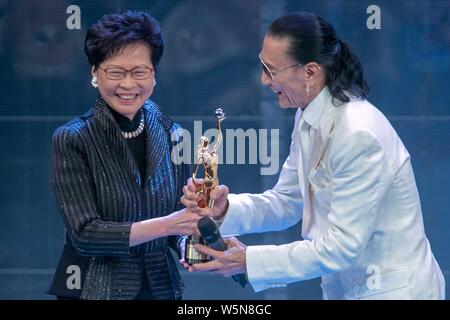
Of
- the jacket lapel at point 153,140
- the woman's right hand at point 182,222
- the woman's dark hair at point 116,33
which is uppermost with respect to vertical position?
the woman's dark hair at point 116,33

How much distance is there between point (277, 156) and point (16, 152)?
3.42ft

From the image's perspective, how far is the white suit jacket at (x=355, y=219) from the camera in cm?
238

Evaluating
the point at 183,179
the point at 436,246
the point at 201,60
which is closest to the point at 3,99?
the point at 201,60

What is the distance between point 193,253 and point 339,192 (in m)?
0.43

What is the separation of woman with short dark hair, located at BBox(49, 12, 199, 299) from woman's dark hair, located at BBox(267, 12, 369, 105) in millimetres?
359

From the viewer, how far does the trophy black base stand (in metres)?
2.57

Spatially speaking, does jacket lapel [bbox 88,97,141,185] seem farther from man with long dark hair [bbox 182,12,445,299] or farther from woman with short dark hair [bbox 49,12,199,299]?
man with long dark hair [bbox 182,12,445,299]

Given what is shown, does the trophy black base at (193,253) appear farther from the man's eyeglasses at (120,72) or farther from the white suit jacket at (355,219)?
the man's eyeglasses at (120,72)

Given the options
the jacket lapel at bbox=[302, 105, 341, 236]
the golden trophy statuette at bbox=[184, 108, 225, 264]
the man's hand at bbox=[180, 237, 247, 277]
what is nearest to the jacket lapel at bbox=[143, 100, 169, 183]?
the golden trophy statuette at bbox=[184, 108, 225, 264]

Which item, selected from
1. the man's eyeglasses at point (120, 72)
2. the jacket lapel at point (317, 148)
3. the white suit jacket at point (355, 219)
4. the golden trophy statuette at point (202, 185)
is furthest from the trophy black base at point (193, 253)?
the man's eyeglasses at point (120, 72)

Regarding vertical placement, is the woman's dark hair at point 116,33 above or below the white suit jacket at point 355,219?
above

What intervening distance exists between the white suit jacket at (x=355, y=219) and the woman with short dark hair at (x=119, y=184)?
0.27 metres

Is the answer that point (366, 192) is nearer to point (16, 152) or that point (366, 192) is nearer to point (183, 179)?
point (183, 179)

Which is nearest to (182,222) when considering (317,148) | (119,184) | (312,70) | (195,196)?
(195,196)
